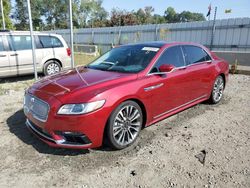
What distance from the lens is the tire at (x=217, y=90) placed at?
521cm

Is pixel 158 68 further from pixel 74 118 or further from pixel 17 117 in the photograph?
pixel 17 117

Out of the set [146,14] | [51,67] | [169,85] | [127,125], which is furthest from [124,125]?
[146,14]

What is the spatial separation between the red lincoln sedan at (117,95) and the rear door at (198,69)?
0.07ft

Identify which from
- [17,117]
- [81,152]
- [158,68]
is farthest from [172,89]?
→ [17,117]

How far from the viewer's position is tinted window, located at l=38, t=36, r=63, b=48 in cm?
784

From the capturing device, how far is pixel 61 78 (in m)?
3.66

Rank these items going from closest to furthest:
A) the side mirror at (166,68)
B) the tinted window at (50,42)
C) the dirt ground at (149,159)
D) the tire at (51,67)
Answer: the dirt ground at (149,159) < the side mirror at (166,68) < the tinted window at (50,42) < the tire at (51,67)

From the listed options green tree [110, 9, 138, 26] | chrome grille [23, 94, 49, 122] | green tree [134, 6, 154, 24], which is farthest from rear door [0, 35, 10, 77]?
green tree [134, 6, 154, 24]

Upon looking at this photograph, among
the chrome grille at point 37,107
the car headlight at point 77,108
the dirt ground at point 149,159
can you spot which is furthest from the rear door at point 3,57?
the car headlight at point 77,108

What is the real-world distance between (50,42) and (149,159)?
6.42m

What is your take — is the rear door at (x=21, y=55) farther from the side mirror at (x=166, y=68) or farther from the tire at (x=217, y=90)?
the tire at (x=217, y=90)

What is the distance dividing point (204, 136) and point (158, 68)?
A: 138 cm

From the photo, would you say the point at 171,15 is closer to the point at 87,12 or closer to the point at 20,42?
the point at 87,12

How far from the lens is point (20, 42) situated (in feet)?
24.2
